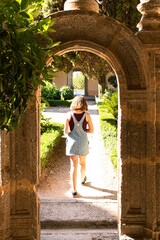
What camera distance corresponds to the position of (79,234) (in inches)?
131

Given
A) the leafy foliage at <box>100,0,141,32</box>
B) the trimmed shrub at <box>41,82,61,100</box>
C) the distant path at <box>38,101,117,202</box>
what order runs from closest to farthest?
the distant path at <box>38,101,117,202</box>, the leafy foliage at <box>100,0,141,32</box>, the trimmed shrub at <box>41,82,61,100</box>

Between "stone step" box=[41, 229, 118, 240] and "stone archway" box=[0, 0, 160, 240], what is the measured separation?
0.38m

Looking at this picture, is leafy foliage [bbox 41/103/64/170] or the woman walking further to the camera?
leafy foliage [bbox 41/103/64/170]

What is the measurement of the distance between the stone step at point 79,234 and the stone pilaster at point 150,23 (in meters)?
2.27

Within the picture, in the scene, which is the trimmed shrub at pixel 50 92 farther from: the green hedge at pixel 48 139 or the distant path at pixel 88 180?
the distant path at pixel 88 180

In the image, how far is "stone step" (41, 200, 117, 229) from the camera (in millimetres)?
3531

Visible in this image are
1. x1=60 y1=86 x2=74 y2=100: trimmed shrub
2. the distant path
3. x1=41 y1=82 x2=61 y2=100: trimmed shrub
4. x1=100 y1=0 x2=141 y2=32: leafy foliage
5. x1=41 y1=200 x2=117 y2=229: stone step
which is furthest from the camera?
x1=60 y1=86 x2=74 y2=100: trimmed shrub

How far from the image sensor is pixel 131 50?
276 cm

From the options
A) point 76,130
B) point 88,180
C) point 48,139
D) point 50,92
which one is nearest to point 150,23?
point 76,130

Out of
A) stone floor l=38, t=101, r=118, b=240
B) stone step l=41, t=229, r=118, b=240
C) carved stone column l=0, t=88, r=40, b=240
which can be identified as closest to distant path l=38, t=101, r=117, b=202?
stone floor l=38, t=101, r=118, b=240

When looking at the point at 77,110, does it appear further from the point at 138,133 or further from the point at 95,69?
the point at 95,69

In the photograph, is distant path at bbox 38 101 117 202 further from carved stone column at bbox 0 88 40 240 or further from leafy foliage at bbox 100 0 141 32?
leafy foliage at bbox 100 0 141 32

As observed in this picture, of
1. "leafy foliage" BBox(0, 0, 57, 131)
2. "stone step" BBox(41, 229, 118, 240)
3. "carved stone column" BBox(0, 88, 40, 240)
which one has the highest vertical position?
"leafy foliage" BBox(0, 0, 57, 131)

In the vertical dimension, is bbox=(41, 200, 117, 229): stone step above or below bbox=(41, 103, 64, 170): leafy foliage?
below
